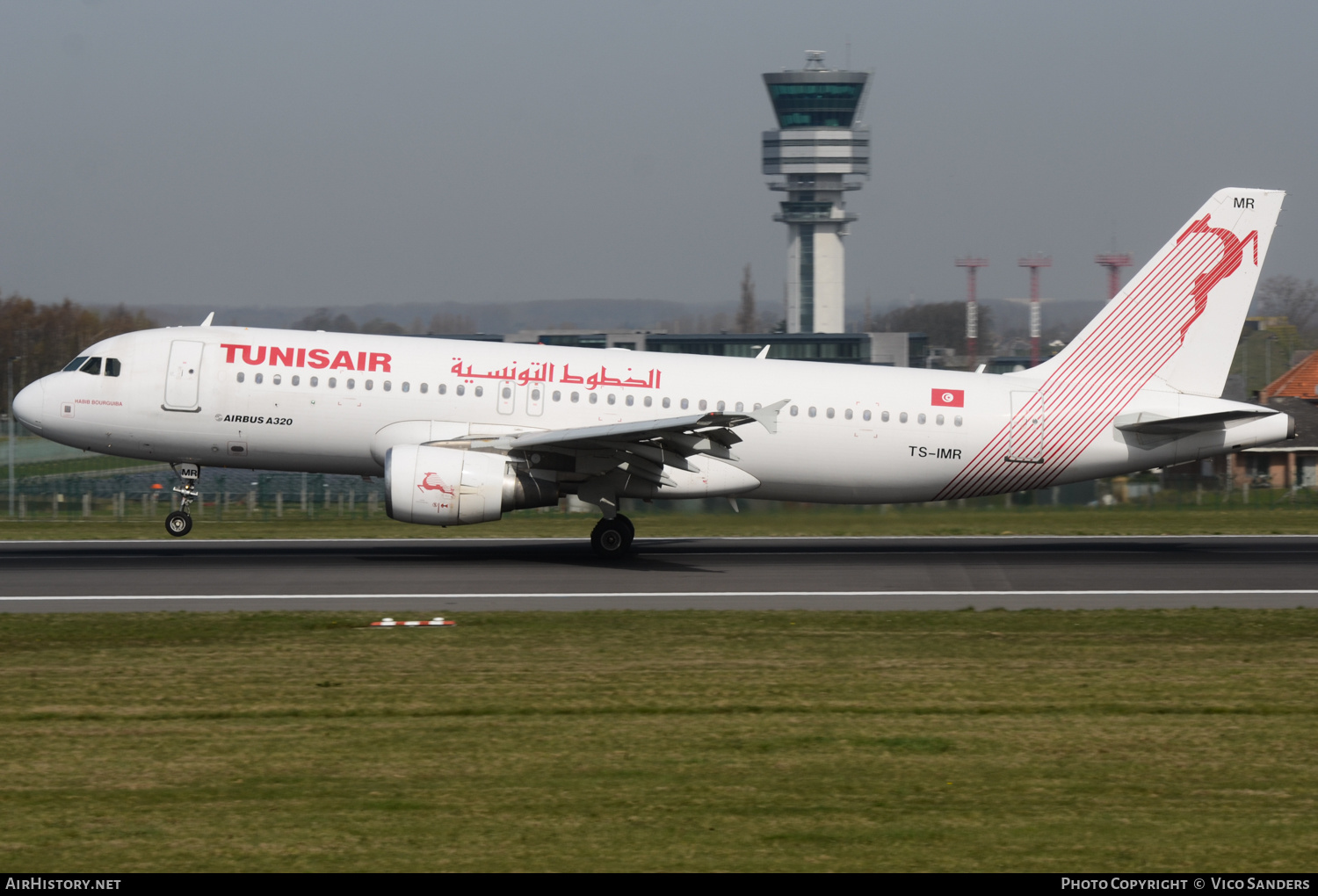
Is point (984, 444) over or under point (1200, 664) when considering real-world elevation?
over

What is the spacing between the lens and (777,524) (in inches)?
1187

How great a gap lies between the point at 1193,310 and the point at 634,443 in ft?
39.2

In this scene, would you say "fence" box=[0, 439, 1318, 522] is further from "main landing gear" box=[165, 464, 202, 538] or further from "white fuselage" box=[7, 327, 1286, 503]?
"main landing gear" box=[165, 464, 202, 538]

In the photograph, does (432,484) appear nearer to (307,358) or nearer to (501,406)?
(501,406)

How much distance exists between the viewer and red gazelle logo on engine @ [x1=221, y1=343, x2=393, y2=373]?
24.7 metres

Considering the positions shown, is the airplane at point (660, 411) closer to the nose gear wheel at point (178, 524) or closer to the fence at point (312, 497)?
the nose gear wheel at point (178, 524)

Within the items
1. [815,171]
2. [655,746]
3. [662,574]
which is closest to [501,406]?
[662,574]

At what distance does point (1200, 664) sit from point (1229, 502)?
27.8 m

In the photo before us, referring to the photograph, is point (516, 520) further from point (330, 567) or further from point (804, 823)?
point (804, 823)

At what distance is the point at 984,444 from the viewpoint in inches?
1028

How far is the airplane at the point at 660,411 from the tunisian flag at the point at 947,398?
0.04m

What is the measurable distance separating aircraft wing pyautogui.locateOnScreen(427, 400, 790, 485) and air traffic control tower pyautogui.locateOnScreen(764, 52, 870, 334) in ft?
437

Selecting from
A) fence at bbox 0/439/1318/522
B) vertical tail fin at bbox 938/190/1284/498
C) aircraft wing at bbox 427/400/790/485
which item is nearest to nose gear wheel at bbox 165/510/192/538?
aircraft wing at bbox 427/400/790/485

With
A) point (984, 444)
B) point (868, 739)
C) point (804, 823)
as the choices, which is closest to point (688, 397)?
point (984, 444)
